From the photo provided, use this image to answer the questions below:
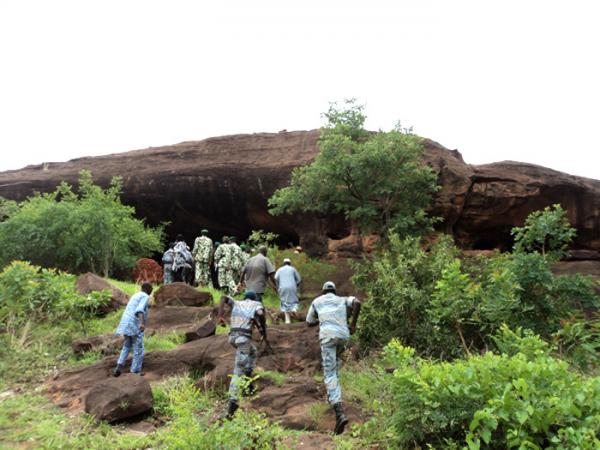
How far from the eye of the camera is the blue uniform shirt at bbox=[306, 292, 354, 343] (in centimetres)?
720

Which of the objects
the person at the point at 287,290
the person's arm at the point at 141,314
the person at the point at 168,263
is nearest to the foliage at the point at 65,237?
the person at the point at 168,263

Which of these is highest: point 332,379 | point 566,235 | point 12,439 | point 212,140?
point 212,140

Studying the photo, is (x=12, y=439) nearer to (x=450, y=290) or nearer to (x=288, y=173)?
(x=450, y=290)

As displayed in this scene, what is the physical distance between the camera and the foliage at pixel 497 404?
15.7ft

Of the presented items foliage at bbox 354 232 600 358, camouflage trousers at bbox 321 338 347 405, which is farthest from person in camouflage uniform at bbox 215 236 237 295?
camouflage trousers at bbox 321 338 347 405

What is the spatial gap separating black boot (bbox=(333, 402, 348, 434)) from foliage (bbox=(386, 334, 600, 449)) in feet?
3.02

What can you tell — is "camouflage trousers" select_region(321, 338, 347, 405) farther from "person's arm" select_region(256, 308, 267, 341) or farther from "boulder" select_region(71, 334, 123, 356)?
"boulder" select_region(71, 334, 123, 356)

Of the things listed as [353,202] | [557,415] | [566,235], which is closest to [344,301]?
[557,415]

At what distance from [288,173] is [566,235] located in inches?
436

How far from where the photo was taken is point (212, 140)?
2105 cm

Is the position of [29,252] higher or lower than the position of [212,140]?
lower

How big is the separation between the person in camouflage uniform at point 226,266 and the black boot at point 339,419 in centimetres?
716

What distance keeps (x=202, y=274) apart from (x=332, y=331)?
8.75 metres

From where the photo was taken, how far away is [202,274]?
1538 centimetres
